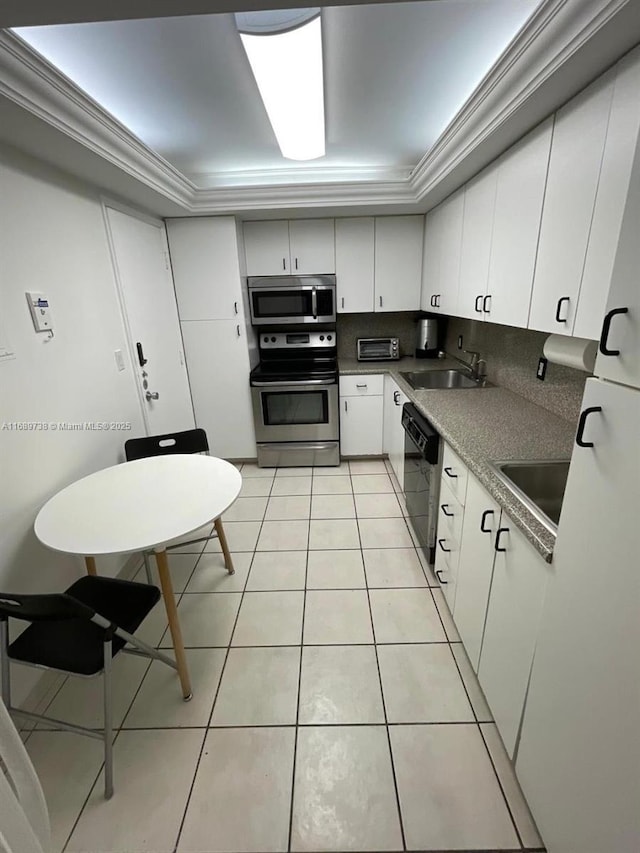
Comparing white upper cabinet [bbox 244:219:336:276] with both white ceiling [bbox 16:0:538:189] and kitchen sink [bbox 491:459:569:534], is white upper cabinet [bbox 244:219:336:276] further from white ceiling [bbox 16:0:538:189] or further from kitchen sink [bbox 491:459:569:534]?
kitchen sink [bbox 491:459:569:534]

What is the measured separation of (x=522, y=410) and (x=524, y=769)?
4.85 feet

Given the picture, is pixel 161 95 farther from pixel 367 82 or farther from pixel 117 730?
pixel 117 730

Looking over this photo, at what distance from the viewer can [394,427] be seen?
9.62 feet

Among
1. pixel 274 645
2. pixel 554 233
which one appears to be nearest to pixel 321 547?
pixel 274 645

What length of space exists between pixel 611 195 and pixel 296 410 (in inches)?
97.4

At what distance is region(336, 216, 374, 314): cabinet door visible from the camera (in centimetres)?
304

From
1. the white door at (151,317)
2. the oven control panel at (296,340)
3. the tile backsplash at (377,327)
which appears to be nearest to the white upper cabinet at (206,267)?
the white door at (151,317)

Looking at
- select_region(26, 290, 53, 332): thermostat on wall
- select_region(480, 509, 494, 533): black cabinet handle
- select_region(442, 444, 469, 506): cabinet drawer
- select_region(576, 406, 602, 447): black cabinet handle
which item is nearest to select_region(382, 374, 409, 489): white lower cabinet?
select_region(442, 444, 469, 506): cabinet drawer

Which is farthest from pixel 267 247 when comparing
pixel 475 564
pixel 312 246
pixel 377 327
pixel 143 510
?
pixel 475 564

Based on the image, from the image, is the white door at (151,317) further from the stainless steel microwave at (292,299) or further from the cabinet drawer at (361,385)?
the cabinet drawer at (361,385)

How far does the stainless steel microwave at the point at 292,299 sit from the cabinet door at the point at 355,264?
11 cm

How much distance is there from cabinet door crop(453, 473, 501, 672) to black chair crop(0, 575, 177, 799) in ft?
4.03

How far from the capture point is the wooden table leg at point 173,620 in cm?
132

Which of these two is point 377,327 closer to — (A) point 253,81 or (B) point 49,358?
(A) point 253,81
